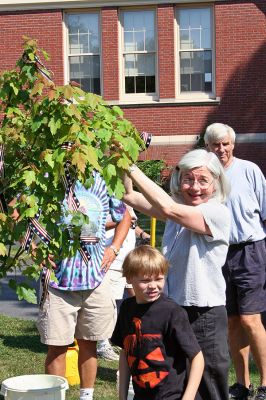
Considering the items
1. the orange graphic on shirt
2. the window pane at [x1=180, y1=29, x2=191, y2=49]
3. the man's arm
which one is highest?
the window pane at [x1=180, y1=29, x2=191, y2=49]

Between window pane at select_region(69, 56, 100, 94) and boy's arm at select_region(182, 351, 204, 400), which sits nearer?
boy's arm at select_region(182, 351, 204, 400)

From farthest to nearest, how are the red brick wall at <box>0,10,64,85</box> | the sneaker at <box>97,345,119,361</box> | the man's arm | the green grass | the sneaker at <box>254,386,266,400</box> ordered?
the red brick wall at <box>0,10,64,85</box> < the sneaker at <box>97,345,119,361</box> < the green grass < the man's arm < the sneaker at <box>254,386,266,400</box>

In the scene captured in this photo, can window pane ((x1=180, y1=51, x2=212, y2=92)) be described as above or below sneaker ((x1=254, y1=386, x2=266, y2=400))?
above

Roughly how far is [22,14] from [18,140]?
18381 mm

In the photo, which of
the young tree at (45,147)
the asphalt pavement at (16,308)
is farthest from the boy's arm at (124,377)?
the asphalt pavement at (16,308)

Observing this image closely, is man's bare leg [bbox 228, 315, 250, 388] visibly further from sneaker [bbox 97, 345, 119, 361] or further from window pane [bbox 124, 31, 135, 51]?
window pane [bbox 124, 31, 135, 51]

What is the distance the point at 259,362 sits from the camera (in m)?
5.57

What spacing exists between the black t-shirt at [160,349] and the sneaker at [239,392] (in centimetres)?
214

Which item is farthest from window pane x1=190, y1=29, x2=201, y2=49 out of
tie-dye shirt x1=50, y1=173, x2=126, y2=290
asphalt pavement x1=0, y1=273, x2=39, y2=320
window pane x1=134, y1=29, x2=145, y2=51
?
tie-dye shirt x1=50, y1=173, x2=126, y2=290

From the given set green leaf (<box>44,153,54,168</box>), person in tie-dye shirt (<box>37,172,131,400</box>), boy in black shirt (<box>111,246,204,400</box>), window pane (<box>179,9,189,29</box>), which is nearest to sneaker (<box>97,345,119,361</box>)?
person in tie-dye shirt (<box>37,172,131,400</box>)

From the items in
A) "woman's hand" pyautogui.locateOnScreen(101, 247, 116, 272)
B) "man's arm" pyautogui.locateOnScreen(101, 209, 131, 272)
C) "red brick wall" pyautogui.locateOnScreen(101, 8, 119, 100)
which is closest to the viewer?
"woman's hand" pyautogui.locateOnScreen(101, 247, 116, 272)

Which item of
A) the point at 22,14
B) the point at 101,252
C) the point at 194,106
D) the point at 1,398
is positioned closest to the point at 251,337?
the point at 101,252

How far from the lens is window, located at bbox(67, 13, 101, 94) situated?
68.4 ft

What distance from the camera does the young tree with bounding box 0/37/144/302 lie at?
317 centimetres
